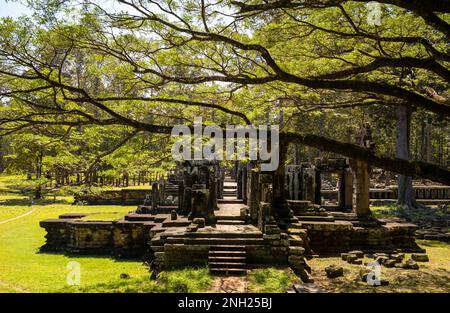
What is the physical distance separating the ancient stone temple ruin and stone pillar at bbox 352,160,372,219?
4cm

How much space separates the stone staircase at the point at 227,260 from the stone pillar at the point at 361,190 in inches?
270

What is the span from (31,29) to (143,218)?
32.0 ft

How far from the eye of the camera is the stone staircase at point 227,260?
10.9 metres

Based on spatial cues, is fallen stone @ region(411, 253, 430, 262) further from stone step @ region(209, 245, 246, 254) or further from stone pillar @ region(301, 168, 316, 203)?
stone step @ region(209, 245, 246, 254)

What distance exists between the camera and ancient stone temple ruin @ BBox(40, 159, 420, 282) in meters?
11.8

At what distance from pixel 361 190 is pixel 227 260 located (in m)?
7.77

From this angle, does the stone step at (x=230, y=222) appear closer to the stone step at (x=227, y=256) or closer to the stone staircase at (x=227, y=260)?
the stone staircase at (x=227, y=260)

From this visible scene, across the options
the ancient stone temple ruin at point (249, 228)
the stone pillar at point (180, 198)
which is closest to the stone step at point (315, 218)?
the ancient stone temple ruin at point (249, 228)

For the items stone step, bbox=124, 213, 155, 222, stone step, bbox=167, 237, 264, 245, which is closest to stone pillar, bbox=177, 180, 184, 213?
stone step, bbox=124, 213, 155, 222

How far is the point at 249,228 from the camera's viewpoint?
13.3m

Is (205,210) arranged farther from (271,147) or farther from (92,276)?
(92,276)

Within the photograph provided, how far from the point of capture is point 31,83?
9891 mm
